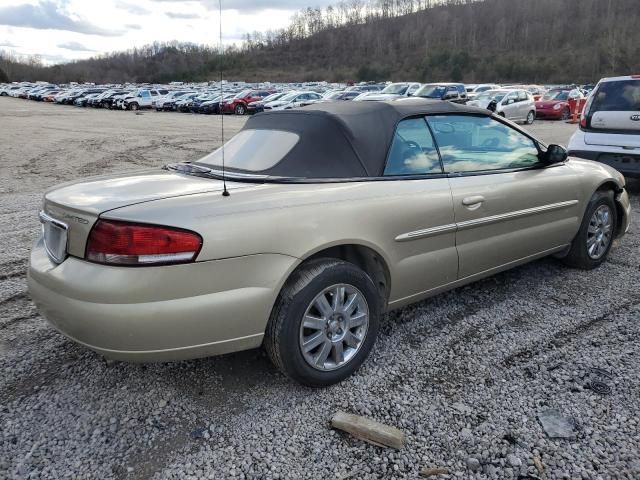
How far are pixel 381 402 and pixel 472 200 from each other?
1.53 metres

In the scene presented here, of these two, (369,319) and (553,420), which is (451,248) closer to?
(369,319)

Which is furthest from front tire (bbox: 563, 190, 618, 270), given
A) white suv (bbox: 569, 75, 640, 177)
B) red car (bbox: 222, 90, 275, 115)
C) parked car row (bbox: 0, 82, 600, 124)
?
red car (bbox: 222, 90, 275, 115)

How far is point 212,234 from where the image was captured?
8.27 ft

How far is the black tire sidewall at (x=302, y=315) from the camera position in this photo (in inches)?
109

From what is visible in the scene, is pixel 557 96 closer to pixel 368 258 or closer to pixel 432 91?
pixel 432 91

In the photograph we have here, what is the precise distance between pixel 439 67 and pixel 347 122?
9789cm

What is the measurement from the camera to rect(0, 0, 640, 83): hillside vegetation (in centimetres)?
8775

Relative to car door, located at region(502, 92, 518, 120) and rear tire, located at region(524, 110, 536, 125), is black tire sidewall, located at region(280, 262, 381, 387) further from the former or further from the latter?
rear tire, located at region(524, 110, 536, 125)

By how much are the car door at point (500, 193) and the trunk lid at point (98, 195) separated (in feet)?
5.16

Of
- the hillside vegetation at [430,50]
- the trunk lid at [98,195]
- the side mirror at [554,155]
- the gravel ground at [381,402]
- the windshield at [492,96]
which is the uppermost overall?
the hillside vegetation at [430,50]

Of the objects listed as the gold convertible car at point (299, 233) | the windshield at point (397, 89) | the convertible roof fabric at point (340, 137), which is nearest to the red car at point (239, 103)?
the windshield at point (397, 89)

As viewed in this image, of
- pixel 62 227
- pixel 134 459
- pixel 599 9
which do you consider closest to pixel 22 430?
pixel 134 459

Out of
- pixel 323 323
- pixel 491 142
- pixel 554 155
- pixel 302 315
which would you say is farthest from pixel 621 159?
pixel 302 315

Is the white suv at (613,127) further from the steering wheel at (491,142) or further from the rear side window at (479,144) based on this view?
the steering wheel at (491,142)
